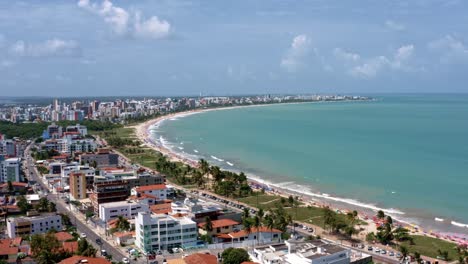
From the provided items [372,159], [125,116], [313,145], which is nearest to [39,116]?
[125,116]

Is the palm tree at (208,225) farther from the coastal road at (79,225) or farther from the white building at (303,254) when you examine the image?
the coastal road at (79,225)

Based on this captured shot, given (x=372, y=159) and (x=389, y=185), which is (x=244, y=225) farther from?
(x=372, y=159)

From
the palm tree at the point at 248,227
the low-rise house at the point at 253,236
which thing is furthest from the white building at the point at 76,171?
the palm tree at the point at 248,227

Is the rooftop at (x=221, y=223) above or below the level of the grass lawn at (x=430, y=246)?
above

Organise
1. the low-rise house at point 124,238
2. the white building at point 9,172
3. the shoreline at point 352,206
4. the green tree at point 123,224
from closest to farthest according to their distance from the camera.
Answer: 1. the low-rise house at point 124,238
2. the green tree at point 123,224
3. the shoreline at point 352,206
4. the white building at point 9,172

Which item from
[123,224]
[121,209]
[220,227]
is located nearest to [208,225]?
[220,227]

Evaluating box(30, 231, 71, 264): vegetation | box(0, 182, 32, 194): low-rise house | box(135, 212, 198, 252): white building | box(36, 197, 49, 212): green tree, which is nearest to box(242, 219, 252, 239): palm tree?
box(135, 212, 198, 252): white building
